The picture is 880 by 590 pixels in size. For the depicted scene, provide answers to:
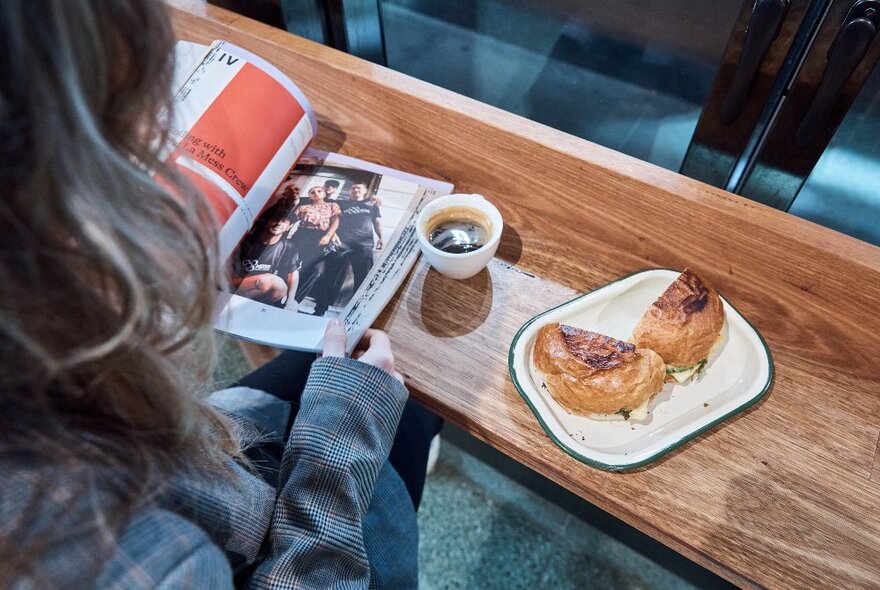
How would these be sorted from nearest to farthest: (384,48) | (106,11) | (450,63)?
(106,11), (384,48), (450,63)

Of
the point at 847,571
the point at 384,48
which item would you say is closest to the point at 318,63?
the point at 384,48

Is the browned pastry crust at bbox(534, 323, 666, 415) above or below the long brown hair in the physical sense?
below

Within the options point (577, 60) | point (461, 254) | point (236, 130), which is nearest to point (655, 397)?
point (461, 254)

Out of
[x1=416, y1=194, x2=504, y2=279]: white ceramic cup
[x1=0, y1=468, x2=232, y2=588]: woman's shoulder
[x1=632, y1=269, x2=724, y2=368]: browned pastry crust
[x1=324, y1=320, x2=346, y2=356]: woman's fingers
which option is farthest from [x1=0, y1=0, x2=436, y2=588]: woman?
[x1=632, y1=269, x2=724, y2=368]: browned pastry crust

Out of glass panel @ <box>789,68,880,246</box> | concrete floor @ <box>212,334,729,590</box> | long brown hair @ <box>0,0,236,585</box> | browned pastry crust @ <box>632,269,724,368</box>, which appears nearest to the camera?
long brown hair @ <box>0,0,236,585</box>

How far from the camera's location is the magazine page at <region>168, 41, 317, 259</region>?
711 millimetres

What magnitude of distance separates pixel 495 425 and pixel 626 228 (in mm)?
292

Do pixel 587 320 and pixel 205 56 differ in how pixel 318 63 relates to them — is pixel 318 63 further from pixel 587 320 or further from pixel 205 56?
pixel 587 320

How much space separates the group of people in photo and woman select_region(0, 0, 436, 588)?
250 mm

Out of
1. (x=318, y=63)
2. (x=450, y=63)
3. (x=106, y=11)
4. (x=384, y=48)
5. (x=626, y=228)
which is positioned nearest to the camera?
(x=106, y=11)

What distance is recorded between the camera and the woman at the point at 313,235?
28.5 inches

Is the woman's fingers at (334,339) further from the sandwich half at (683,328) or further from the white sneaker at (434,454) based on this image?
the white sneaker at (434,454)

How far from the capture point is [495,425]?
62 centimetres

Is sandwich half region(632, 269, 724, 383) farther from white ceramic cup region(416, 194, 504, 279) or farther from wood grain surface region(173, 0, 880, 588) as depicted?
white ceramic cup region(416, 194, 504, 279)
